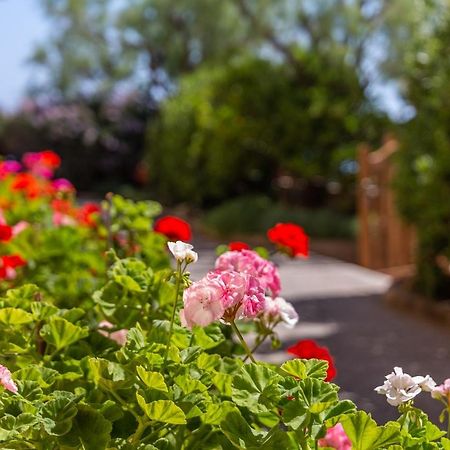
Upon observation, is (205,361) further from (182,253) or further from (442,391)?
(442,391)

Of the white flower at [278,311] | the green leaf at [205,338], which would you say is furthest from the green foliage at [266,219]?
the green leaf at [205,338]

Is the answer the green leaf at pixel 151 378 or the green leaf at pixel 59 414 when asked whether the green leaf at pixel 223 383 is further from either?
the green leaf at pixel 59 414

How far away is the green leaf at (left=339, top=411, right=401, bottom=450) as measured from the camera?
1.62 metres

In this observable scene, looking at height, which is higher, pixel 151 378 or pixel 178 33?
pixel 178 33

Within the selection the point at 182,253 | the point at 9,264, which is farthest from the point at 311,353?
the point at 9,264

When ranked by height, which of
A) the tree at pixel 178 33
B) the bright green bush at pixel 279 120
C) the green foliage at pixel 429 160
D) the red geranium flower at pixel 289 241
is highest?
the tree at pixel 178 33

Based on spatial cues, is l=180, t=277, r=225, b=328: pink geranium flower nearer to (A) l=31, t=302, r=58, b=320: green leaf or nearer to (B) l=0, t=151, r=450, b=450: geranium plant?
(B) l=0, t=151, r=450, b=450: geranium plant

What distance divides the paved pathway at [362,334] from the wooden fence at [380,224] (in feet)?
3.14

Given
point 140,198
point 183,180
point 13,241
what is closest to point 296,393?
point 13,241

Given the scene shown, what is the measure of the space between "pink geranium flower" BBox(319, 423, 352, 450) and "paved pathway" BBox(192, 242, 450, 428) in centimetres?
291

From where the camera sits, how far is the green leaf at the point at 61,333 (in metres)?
2.22

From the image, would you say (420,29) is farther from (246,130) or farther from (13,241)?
(246,130)

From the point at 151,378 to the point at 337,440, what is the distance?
50cm

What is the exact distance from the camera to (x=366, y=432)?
163 cm
